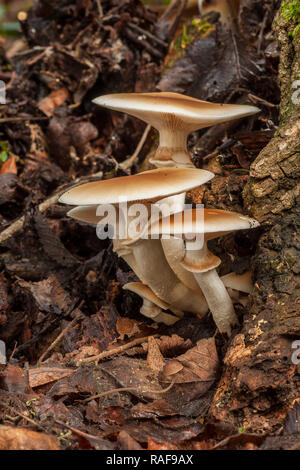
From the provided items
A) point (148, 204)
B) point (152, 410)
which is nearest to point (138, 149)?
point (148, 204)

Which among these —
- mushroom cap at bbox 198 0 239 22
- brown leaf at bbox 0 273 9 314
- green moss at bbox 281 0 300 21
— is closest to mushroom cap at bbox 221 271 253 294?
brown leaf at bbox 0 273 9 314

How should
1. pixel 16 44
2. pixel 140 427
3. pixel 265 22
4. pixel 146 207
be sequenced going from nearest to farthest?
pixel 140 427 < pixel 146 207 < pixel 265 22 < pixel 16 44

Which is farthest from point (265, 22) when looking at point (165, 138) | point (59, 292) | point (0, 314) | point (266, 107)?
point (0, 314)

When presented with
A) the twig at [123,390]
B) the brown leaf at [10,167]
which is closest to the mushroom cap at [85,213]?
the twig at [123,390]

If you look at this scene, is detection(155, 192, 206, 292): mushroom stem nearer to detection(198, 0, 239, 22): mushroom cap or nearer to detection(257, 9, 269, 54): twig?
detection(257, 9, 269, 54): twig

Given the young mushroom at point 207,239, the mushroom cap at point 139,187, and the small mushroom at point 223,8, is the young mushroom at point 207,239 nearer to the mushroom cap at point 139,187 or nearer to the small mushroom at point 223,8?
the mushroom cap at point 139,187

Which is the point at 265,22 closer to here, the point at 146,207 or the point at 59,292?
the point at 146,207
